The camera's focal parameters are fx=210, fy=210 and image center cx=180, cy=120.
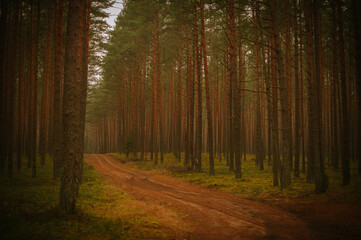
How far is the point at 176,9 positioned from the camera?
58.8ft

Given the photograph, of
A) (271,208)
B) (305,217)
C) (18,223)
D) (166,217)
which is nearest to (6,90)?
(18,223)

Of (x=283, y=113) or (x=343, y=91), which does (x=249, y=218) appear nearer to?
(x=283, y=113)

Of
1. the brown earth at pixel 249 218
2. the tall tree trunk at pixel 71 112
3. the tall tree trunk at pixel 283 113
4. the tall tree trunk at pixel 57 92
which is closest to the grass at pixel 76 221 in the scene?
the tall tree trunk at pixel 71 112

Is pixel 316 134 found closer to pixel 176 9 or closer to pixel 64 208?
→ pixel 64 208

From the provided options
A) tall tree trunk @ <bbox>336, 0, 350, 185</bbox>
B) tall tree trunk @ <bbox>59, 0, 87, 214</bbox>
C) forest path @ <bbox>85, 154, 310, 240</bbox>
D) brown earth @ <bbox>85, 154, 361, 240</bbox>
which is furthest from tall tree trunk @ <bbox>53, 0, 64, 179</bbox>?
tall tree trunk @ <bbox>336, 0, 350, 185</bbox>

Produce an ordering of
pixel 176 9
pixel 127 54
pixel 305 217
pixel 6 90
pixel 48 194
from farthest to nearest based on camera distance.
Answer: pixel 127 54, pixel 176 9, pixel 6 90, pixel 48 194, pixel 305 217

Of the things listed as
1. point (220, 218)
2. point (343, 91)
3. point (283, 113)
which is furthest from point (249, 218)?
point (343, 91)

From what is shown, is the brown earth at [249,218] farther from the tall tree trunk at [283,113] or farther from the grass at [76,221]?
the tall tree trunk at [283,113]

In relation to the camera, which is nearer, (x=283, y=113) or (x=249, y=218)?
(x=249, y=218)

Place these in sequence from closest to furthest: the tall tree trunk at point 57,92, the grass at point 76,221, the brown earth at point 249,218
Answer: the grass at point 76,221 → the brown earth at point 249,218 → the tall tree trunk at point 57,92

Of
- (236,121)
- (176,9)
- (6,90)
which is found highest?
(176,9)

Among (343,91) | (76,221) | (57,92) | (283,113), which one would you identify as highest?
(57,92)

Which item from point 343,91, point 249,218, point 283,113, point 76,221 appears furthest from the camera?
point 343,91

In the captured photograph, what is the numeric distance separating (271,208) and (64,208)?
22.3 ft
